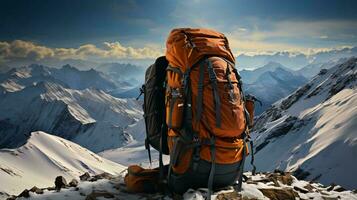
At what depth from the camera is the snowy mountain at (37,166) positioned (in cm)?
13975

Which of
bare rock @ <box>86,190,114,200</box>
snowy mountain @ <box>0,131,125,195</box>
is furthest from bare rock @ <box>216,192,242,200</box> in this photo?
snowy mountain @ <box>0,131,125,195</box>

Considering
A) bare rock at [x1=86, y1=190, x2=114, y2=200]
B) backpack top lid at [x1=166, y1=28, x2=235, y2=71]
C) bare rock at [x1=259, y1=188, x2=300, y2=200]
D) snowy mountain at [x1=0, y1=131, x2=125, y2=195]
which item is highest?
backpack top lid at [x1=166, y1=28, x2=235, y2=71]

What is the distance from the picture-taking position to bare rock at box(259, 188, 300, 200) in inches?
319

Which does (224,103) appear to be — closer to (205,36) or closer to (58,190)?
(205,36)

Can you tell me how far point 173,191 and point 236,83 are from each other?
8.61ft

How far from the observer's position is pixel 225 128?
7199mm

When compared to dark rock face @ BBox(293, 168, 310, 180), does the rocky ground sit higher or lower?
higher

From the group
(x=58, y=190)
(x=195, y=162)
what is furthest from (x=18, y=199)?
(x=195, y=162)

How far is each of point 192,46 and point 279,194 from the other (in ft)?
12.5

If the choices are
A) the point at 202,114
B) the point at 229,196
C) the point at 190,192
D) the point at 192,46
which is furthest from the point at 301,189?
the point at 192,46

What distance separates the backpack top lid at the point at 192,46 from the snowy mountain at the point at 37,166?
13105cm

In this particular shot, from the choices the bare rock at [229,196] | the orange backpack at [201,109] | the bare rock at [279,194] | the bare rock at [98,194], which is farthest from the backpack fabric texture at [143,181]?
the bare rock at [279,194]

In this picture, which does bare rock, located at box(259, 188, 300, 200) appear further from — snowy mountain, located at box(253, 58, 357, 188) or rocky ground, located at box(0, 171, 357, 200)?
snowy mountain, located at box(253, 58, 357, 188)

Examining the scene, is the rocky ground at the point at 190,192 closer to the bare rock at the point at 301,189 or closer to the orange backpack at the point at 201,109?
the bare rock at the point at 301,189
